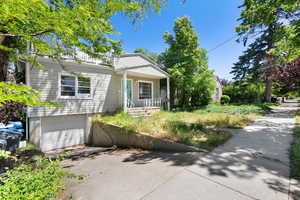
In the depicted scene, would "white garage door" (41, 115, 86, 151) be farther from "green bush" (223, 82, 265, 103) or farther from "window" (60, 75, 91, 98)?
"green bush" (223, 82, 265, 103)

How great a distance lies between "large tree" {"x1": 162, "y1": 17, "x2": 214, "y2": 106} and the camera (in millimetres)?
12508

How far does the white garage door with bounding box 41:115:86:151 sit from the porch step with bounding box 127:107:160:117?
3.14 m

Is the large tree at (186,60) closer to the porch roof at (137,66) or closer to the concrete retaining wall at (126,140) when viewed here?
the porch roof at (137,66)

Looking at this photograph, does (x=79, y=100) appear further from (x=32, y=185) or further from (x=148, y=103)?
(x=32, y=185)

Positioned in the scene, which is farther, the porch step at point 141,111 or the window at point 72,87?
the porch step at point 141,111

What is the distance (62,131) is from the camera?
25.9 ft

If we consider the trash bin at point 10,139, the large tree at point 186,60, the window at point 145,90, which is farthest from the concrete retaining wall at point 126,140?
the large tree at point 186,60

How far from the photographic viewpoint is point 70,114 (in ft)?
Answer: 25.9

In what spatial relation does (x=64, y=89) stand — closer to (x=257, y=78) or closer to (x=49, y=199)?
(x=49, y=199)

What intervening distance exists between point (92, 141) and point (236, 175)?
8.36 metres

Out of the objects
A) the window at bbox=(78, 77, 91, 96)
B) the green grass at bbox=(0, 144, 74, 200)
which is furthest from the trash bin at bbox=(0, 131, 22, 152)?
the window at bbox=(78, 77, 91, 96)

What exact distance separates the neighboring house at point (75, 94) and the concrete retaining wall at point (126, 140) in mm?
801

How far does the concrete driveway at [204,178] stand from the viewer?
237cm

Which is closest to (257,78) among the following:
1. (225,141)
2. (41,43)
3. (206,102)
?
(206,102)
